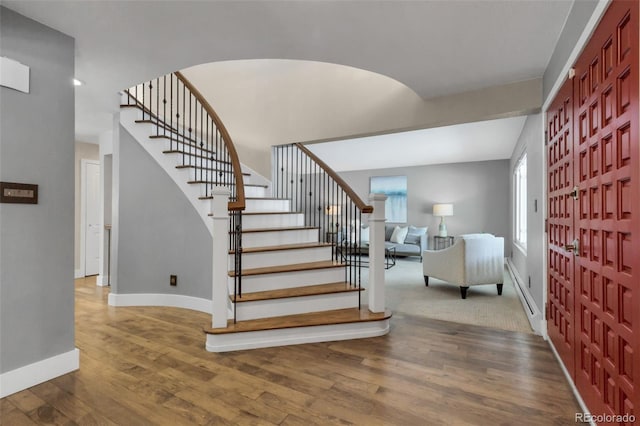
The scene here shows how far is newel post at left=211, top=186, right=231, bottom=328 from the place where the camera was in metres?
2.46

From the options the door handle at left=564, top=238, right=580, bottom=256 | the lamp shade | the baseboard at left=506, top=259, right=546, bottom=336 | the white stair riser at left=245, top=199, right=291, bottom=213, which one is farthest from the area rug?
the lamp shade

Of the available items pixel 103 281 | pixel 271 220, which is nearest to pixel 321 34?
pixel 271 220

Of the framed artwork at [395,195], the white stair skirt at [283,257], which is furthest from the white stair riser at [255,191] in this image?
the framed artwork at [395,195]

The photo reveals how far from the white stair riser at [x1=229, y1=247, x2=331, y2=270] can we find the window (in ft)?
12.4

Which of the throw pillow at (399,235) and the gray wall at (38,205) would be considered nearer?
the gray wall at (38,205)

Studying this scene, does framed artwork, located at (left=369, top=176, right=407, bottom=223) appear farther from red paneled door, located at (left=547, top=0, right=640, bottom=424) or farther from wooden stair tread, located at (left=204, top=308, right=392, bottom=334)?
red paneled door, located at (left=547, top=0, right=640, bottom=424)

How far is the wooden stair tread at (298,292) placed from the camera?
2.73 m

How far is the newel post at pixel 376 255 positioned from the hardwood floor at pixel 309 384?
33cm

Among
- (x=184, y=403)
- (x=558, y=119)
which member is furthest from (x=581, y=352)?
(x=184, y=403)

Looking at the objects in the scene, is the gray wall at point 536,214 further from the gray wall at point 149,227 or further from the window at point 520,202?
the gray wall at point 149,227

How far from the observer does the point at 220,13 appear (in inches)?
76.4

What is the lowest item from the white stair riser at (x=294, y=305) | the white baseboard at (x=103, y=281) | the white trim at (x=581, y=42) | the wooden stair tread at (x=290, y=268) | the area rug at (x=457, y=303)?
the area rug at (x=457, y=303)

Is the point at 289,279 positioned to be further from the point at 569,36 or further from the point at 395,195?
the point at 395,195

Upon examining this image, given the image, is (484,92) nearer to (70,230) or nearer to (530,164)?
(530,164)
